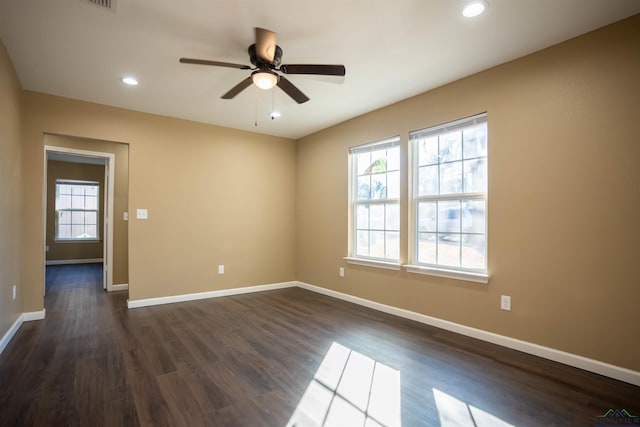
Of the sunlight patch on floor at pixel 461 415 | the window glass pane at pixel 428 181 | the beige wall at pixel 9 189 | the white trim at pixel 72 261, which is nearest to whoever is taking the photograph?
the sunlight patch on floor at pixel 461 415

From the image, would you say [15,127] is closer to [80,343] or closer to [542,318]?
[80,343]

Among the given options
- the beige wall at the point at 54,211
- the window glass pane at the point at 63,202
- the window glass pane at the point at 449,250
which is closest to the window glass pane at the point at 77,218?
the window glass pane at the point at 63,202

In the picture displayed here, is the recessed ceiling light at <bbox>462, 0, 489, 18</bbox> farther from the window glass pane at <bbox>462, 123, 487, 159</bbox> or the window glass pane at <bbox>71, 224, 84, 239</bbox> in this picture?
the window glass pane at <bbox>71, 224, 84, 239</bbox>

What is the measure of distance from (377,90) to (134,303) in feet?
13.3

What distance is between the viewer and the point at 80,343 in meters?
2.95

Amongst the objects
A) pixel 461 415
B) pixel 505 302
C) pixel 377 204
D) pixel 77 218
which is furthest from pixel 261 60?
pixel 77 218

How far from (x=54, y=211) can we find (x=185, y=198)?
6.12 m

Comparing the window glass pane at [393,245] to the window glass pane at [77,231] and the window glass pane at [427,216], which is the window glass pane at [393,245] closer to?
the window glass pane at [427,216]

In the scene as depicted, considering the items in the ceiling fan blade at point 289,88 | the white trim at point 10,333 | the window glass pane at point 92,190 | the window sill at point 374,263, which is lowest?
the white trim at point 10,333

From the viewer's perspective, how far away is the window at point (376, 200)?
13.1 ft

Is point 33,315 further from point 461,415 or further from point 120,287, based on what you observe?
point 461,415

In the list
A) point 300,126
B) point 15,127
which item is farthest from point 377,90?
point 15,127

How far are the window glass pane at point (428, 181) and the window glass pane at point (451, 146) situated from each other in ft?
0.53

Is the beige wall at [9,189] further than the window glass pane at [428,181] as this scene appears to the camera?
No
